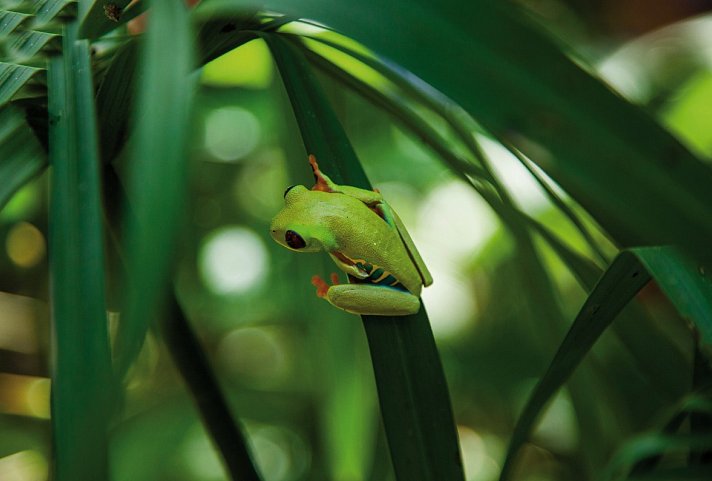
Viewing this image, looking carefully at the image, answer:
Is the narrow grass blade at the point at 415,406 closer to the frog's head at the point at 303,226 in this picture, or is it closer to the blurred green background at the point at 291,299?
the frog's head at the point at 303,226

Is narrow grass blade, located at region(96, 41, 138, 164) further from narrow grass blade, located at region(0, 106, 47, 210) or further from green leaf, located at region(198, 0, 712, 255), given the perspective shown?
green leaf, located at region(198, 0, 712, 255)

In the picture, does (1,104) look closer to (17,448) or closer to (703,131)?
(17,448)

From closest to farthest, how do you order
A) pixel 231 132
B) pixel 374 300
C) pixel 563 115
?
pixel 563 115 → pixel 374 300 → pixel 231 132

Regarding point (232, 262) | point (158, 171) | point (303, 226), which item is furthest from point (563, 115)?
point (232, 262)

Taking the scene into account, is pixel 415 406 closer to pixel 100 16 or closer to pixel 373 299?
pixel 373 299

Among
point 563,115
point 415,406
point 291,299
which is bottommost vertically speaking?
point 291,299

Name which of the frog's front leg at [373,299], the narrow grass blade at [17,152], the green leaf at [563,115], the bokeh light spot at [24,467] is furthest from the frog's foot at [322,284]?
the bokeh light spot at [24,467]
